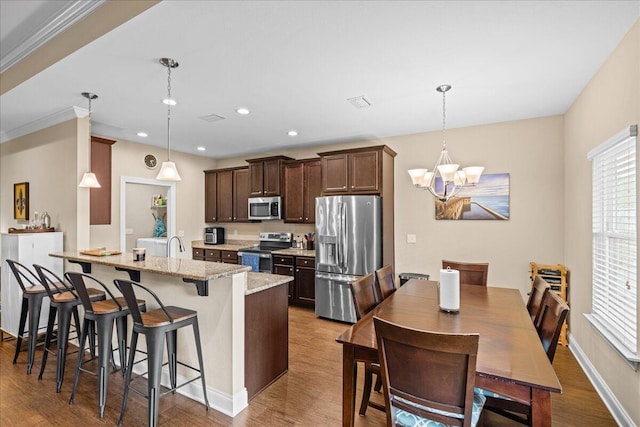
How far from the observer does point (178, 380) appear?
2.54 meters

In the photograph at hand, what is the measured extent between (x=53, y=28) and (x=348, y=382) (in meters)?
3.27

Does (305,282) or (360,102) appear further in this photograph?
(305,282)

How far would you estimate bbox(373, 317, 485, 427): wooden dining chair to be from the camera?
1.26m

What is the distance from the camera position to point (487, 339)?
174 cm

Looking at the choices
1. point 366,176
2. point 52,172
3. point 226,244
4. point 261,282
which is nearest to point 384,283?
point 261,282

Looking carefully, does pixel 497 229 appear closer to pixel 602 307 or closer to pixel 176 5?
pixel 602 307

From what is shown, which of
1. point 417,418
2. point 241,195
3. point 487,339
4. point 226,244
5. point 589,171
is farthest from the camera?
point 226,244

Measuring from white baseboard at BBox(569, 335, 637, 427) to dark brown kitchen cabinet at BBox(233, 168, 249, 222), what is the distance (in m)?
5.03

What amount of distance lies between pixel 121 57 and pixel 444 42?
2395mm

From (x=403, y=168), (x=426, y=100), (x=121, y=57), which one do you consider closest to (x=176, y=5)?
(x=121, y=57)

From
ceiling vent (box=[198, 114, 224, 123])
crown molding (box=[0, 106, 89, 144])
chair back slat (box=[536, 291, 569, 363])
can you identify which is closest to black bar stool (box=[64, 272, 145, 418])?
crown molding (box=[0, 106, 89, 144])

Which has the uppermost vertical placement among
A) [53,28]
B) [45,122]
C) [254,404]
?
[53,28]

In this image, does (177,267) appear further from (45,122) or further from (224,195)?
(224,195)

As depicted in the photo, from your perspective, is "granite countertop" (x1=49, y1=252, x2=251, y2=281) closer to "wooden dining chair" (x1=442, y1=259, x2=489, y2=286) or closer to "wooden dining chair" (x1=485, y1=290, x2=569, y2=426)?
"wooden dining chair" (x1=485, y1=290, x2=569, y2=426)
